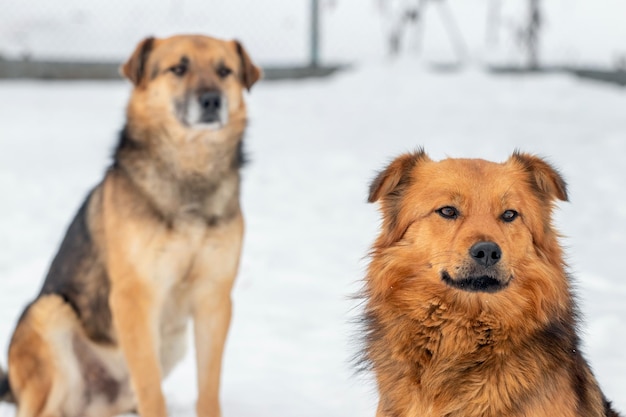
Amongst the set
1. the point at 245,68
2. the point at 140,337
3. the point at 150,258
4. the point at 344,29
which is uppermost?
the point at 245,68

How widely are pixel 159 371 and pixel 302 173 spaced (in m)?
4.30

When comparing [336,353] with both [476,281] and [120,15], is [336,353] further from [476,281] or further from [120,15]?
[120,15]

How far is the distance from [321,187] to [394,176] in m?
4.67

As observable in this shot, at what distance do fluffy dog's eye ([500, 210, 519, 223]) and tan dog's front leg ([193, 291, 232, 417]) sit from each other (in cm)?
154

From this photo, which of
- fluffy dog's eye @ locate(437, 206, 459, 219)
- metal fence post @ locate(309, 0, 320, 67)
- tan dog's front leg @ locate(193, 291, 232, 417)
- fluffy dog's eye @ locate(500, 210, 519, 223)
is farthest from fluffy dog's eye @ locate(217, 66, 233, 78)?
metal fence post @ locate(309, 0, 320, 67)

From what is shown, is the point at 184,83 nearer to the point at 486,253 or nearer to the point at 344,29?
the point at 486,253

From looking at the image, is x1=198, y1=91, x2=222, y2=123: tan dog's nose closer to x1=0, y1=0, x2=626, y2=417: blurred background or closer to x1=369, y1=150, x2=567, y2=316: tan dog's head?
x1=0, y1=0, x2=626, y2=417: blurred background

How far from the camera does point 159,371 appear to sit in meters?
4.16

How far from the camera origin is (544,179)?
3277 millimetres

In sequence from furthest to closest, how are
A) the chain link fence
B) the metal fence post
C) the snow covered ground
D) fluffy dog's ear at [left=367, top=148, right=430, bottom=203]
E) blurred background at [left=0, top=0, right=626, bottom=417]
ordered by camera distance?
the metal fence post, the chain link fence, blurred background at [left=0, top=0, right=626, bottom=417], the snow covered ground, fluffy dog's ear at [left=367, top=148, right=430, bottom=203]

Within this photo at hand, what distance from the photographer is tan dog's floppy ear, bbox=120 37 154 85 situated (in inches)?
173

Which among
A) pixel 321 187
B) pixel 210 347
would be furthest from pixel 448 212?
pixel 321 187

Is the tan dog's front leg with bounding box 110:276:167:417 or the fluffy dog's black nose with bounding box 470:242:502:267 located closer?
the fluffy dog's black nose with bounding box 470:242:502:267

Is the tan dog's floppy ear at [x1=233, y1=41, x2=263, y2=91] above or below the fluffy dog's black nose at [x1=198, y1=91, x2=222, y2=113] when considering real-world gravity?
above
